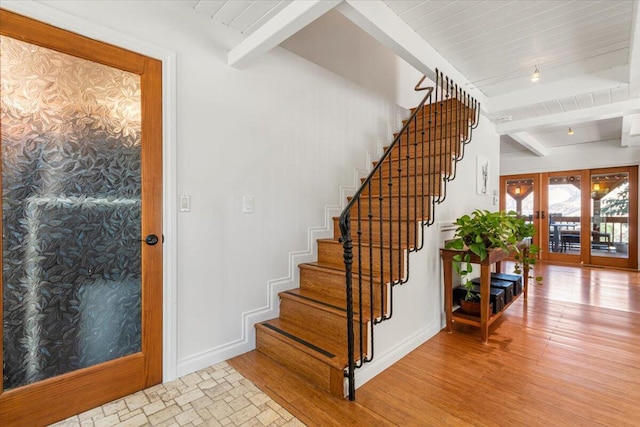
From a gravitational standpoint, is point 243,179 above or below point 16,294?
above

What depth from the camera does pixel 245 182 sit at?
2.39 m

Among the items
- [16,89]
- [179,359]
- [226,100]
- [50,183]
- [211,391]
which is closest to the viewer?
[16,89]

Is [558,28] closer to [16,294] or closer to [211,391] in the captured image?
[211,391]

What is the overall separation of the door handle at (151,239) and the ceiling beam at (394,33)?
1.83m

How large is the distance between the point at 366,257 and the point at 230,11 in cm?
207

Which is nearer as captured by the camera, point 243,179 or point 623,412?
point 623,412

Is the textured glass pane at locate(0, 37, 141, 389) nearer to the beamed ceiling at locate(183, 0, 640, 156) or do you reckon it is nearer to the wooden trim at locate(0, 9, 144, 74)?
the wooden trim at locate(0, 9, 144, 74)

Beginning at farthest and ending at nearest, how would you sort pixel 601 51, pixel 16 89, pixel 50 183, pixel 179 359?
pixel 601 51
pixel 179 359
pixel 50 183
pixel 16 89

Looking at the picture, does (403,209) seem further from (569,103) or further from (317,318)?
(569,103)

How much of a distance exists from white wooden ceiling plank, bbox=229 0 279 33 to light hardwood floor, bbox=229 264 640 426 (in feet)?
8.11

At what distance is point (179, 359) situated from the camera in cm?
205

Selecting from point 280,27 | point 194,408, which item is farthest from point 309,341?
point 280,27

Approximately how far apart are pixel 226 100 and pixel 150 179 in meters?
0.81

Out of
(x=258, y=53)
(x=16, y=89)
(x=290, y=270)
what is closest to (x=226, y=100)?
(x=258, y=53)
